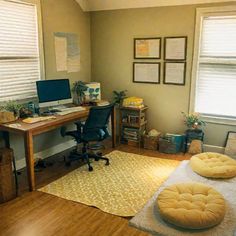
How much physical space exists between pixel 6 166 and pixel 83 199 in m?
0.89

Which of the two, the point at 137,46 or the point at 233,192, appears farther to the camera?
the point at 137,46

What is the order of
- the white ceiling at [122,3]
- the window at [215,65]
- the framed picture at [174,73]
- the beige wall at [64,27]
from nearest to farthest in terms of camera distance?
the window at [215,65] → the beige wall at [64,27] → the white ceiling at [122,3] → the framed picture at [174,73]

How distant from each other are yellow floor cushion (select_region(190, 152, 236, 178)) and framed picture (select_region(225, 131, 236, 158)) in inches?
31.6

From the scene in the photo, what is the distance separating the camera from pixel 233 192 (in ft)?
9.33

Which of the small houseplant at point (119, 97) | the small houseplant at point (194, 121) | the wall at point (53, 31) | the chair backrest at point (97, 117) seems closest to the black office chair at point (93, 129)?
the chair backrest at point (97, 117)

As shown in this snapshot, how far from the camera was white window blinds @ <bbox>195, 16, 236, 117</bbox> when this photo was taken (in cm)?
405

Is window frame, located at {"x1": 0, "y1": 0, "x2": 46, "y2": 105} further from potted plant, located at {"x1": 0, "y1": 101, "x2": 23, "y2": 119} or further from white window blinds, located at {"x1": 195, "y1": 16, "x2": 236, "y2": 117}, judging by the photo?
white window blinds, located at {"x1": 195, "y1": 16, "x2": 236, "y2": 117}

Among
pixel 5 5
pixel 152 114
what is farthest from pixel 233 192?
pixel 5 5

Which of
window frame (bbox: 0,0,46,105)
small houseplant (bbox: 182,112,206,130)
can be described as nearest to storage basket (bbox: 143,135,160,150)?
small houseplant (bbox: 182,112,206,130)

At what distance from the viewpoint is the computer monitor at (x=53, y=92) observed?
12.5 ft

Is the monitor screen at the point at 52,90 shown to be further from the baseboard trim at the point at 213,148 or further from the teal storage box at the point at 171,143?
the baseboard trim at the point at 213,148

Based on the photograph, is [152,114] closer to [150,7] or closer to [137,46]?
[137,46]

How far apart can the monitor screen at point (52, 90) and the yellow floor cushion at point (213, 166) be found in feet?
6.59

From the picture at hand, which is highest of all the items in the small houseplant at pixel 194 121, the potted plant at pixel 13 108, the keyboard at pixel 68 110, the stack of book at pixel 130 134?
the potted plant at pixel 13 108
